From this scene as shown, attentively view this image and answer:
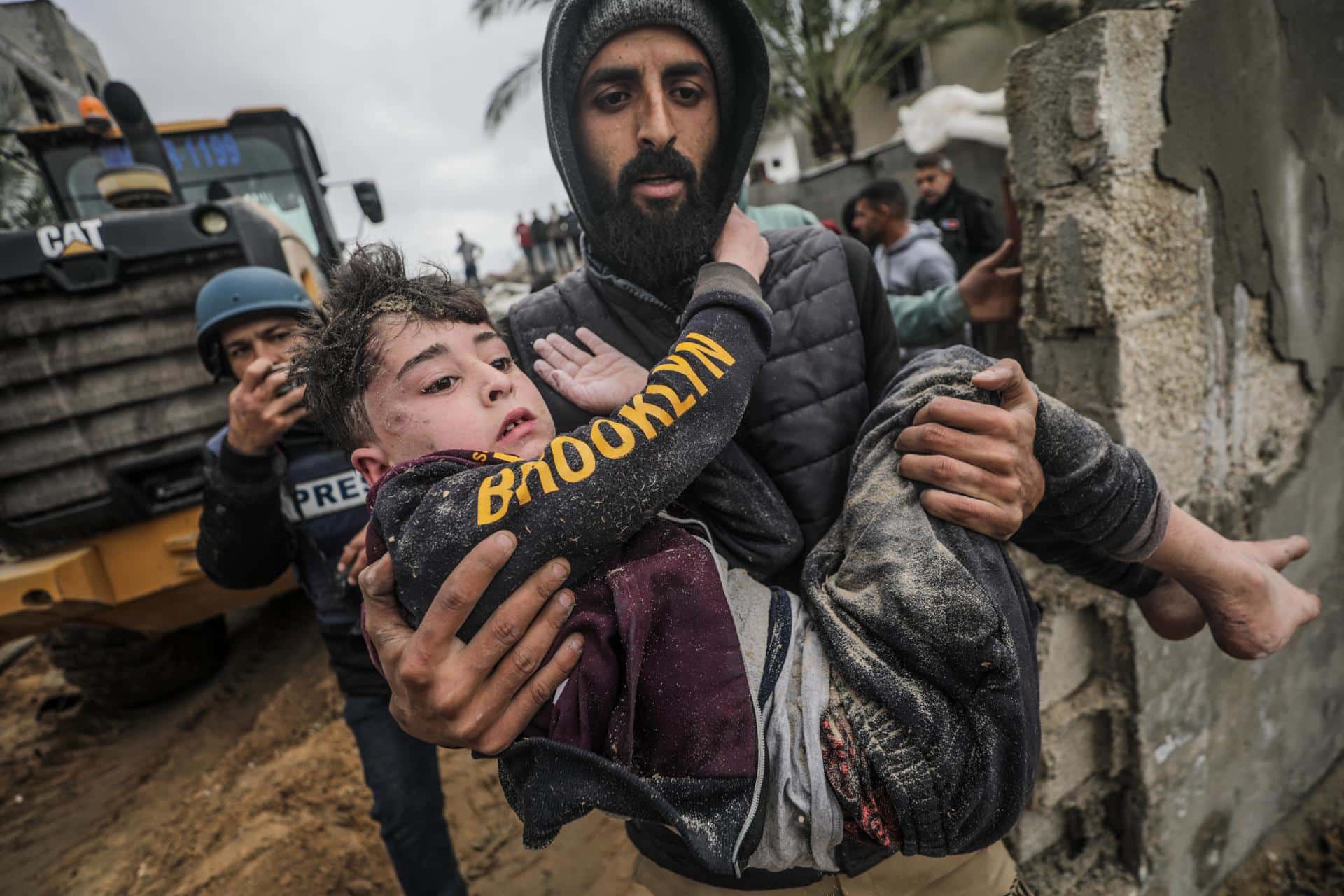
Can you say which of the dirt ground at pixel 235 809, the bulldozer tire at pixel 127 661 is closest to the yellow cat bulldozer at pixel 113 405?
the bulldozer tire at pixel 127 661

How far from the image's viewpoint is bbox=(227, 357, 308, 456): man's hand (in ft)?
5.47

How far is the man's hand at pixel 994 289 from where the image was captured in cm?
200

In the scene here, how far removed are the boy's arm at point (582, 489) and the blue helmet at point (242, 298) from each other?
132cm

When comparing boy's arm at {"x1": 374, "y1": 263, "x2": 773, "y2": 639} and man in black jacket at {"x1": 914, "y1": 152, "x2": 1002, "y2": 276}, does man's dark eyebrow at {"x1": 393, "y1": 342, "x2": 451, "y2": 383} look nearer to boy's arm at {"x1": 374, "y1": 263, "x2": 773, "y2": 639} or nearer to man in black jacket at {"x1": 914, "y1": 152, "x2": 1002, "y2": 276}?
boy's arm at {"x1": 374, "y1": 263, "x2": 773, "y2": 639}

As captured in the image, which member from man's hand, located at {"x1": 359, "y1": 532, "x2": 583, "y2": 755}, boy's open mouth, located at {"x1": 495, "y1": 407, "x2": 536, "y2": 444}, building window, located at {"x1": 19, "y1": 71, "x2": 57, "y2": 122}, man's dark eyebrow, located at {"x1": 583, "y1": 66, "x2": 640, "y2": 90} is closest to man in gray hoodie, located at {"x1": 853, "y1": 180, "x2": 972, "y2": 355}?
man's dark eyebrow, located at {"x1": 583, "y1": 66, "x2": 640, "y2": 90}

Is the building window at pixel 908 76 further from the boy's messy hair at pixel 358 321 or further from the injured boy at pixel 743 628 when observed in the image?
the injured boy at pixel 743 628

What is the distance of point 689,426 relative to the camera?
930mm

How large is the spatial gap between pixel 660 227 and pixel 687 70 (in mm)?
336

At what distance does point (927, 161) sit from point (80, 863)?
21.2 ft

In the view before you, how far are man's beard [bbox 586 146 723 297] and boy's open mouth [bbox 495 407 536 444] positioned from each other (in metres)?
0.37

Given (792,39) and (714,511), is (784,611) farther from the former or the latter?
(792,39)

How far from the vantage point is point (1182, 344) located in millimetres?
1820

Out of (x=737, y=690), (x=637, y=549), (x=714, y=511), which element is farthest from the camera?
(x=714, y=511)

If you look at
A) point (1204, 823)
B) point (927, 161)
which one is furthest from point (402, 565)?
point (927, 161)
